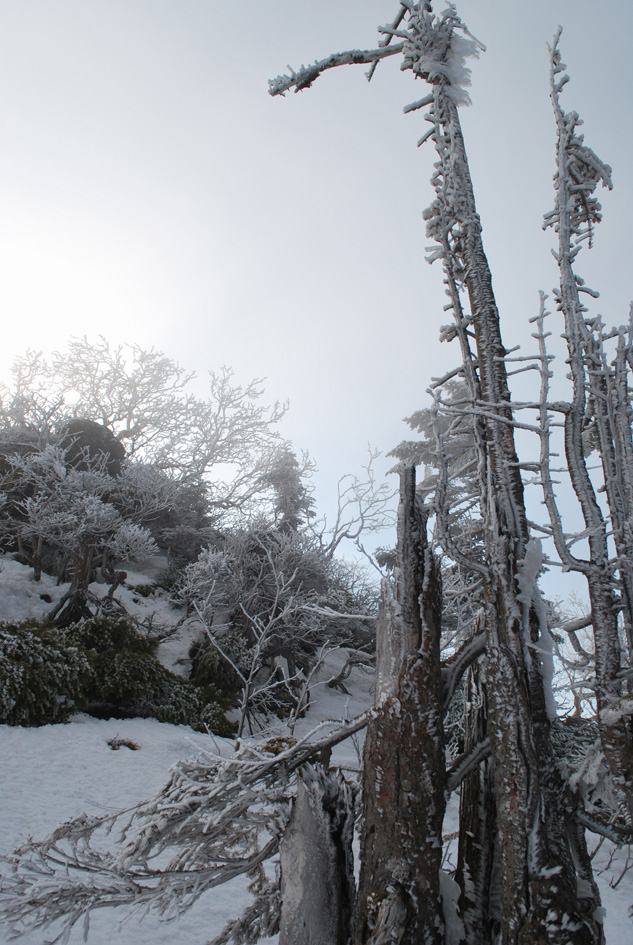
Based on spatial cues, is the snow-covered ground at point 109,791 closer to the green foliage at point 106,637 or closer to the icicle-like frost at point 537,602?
the icicle-like frost at point 537,602

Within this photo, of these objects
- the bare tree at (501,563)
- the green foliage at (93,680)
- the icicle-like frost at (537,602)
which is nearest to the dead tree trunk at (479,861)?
the bare tree at (501,563)

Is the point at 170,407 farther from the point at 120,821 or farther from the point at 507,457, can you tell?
the point at 507,457

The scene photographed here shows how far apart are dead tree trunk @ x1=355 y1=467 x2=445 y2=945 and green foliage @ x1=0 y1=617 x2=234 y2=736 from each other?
24.8 ft

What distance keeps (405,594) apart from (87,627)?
424 inches

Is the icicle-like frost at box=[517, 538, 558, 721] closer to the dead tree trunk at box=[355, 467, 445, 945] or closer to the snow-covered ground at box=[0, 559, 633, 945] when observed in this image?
the dead tree trunk at box=[355, 467, 445, 945]

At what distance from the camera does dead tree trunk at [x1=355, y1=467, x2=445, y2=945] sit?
188 cm

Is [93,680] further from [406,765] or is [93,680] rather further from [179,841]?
[406,765]

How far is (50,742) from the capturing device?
784 cm

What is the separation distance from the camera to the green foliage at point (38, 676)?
806cm

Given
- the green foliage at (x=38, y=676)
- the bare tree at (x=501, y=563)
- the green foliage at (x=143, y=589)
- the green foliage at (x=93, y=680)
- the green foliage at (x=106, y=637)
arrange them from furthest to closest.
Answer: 1. the green foliage at (x=143, y=589)
2. the green foliage at (x=106, y=637)
3. the green foliage at (x=93, y=680)
4. the green foliage at (x=38, y=676)
5. the bare tree at (x=501, y=563)

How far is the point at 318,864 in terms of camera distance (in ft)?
7.42

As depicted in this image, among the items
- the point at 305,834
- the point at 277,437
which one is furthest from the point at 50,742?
the point at 277,437

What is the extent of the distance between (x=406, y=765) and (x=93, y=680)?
9.34m

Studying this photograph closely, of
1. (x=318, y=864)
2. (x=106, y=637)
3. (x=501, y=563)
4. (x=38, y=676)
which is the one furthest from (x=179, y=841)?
(x=106, y=637)
